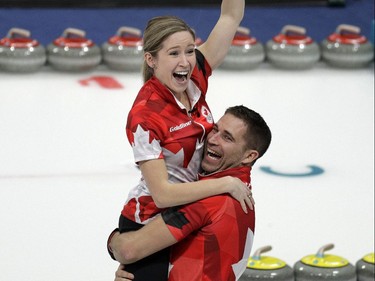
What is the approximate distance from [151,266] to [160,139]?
40cm

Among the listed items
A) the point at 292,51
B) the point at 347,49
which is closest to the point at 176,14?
the point at 292,51

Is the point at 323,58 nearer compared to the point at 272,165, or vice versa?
the point at 272,165

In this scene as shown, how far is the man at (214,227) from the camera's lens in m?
3.33

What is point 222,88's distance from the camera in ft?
22.8

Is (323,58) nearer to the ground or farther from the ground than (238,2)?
nearer to the ground

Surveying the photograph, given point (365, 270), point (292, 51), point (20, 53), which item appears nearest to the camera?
point (365, 270)

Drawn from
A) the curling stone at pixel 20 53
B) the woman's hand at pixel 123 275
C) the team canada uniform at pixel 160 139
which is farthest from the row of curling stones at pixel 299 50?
the woman's hand at pixel 123 275

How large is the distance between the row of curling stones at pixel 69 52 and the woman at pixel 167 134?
145 inches

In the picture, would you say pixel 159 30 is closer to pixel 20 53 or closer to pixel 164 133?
pixel 164 133

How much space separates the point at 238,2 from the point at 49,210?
74.1 inches

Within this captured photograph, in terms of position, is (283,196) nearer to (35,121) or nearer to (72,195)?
(72,195)

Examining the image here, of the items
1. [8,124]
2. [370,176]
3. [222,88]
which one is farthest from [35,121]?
[370,176]

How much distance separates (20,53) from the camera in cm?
704

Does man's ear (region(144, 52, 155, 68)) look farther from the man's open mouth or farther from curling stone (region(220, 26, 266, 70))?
curling stone (region(220, 26, 266, 70))
